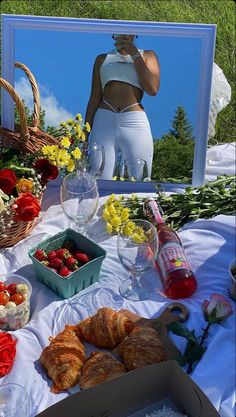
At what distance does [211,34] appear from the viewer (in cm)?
257

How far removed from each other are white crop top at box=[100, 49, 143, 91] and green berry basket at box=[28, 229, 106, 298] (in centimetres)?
82

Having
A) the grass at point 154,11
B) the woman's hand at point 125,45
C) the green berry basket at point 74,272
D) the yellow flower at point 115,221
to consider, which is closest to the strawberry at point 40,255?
the green berry basket at point 74,272

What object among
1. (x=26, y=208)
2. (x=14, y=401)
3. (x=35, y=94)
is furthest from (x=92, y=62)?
(x=14, y=401)

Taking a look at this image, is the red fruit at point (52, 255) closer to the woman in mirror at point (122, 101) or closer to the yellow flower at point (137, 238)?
the yellow flower at point (137, 238)

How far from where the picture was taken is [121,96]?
2604mm

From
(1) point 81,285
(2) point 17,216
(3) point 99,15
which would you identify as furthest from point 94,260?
(3) point 99,15

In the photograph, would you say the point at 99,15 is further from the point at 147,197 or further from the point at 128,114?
the point at 147,197

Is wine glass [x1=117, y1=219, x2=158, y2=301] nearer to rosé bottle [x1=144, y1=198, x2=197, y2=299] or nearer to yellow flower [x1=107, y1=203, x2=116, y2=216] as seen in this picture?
rosé bottle [x1=144, y1=198, x2=197, y2=299]

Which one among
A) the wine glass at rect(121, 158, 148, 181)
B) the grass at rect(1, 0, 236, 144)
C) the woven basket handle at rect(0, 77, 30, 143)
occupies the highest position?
the grass at rect(1, 0, 236, 144)

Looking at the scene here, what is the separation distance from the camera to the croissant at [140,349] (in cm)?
168

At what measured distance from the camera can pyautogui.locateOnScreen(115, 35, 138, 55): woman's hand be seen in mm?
2570

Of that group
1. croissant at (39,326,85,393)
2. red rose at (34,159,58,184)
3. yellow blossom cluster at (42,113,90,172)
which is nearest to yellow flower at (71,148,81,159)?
yellow blossom cluster at (42,113,90,172)

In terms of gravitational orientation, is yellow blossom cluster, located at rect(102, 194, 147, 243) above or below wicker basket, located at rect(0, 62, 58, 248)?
below

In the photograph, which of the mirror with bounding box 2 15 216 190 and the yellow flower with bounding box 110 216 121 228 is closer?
the yellow flower with bounding box 110 216 121 228
